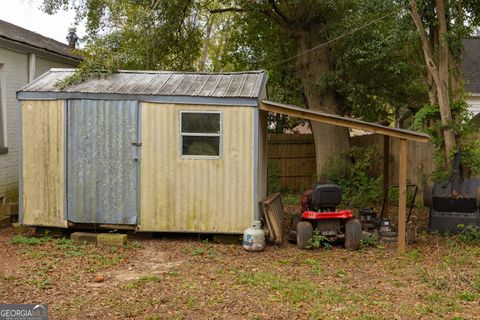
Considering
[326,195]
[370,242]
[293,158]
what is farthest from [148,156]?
[293,158]

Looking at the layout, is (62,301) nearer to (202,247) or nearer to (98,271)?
(98,271)

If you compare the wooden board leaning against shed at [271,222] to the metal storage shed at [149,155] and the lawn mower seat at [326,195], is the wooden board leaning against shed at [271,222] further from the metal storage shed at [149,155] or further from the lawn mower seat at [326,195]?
the lawn mower seat at [326,195]

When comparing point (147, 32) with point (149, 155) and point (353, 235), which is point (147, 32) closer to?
point (149, 155)

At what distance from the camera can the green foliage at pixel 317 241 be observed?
26.9ft

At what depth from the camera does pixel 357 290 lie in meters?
6.08

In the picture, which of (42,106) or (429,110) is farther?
(429,110)

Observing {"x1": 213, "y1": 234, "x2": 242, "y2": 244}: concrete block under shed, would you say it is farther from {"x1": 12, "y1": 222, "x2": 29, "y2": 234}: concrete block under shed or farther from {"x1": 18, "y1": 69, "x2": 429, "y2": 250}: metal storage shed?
{"x1": 12, "y1": 222, "x2": 29, "y2": 234}: concrete block under shed

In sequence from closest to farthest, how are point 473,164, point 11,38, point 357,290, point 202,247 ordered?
point 357,290
point 202,247
point 473,164
point 11,38

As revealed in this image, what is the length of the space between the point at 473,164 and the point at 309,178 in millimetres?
7540

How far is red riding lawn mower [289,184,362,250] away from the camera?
826cm

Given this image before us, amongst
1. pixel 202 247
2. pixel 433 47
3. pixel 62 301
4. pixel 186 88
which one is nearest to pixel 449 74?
pixel 433 47

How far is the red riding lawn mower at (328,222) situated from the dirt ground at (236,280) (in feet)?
0.76

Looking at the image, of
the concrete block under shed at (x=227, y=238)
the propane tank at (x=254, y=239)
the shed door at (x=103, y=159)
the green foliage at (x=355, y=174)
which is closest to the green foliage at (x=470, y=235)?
the propane tank at (x=254, y=239)

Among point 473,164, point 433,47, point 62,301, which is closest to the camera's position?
point 62,301
